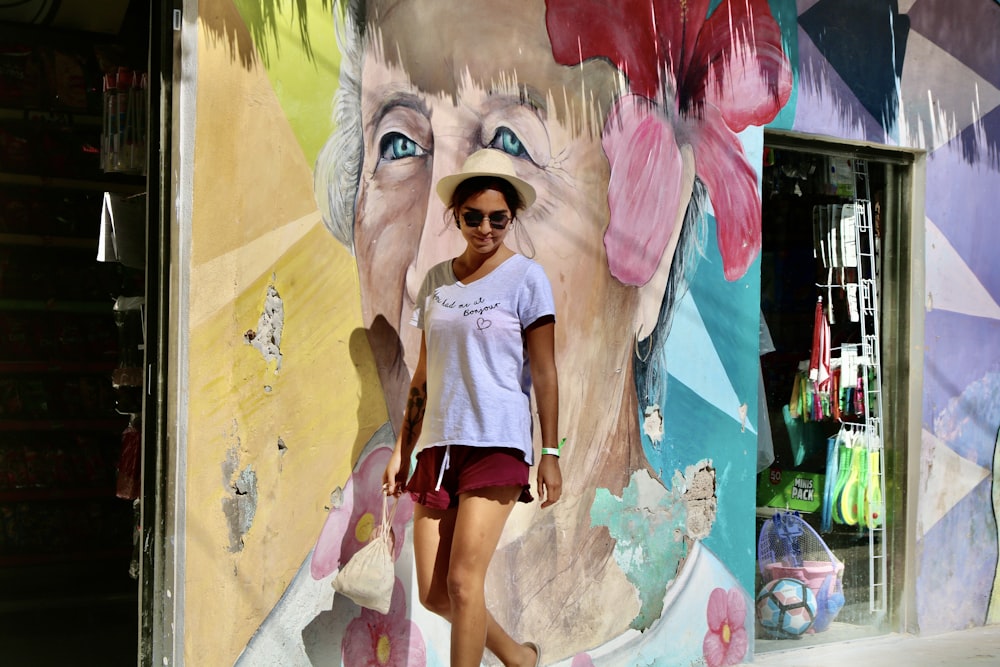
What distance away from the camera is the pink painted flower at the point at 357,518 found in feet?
14.7

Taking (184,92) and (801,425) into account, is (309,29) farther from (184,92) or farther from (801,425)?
(801,425)

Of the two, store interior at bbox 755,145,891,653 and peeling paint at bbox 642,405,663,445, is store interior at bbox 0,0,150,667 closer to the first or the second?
peeling paint at bbox 642,405,663,445

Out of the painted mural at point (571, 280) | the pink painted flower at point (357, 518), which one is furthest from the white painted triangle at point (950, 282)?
the pink painted flower at point (357, 518)

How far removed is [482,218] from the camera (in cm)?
401

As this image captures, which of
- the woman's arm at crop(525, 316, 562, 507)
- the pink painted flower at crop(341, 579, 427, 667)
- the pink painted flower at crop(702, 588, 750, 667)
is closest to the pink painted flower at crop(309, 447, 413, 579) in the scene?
the pink painted flower at crop(341, 579, 427, 667)

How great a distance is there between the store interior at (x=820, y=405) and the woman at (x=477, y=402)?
86.2 inches

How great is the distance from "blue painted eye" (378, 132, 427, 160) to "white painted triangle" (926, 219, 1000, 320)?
3.21 metres

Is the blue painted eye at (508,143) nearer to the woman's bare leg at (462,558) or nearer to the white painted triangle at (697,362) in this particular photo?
the white painted triangle at (697,362)

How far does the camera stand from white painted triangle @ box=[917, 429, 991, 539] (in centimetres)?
638

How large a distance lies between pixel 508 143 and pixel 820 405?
7.87ft

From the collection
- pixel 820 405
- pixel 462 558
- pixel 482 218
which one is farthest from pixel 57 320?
pixel 820 405

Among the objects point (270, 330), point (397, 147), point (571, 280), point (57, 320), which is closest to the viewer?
point (270, 330)

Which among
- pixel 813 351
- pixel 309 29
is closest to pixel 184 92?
pixel 309 29

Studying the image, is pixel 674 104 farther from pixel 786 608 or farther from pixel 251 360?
pixel 786 608
